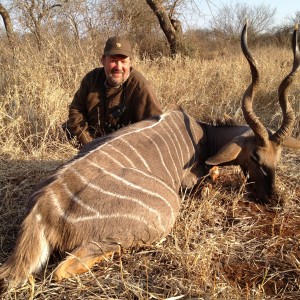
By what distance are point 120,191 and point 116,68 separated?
5.88 ft

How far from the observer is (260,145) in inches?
104

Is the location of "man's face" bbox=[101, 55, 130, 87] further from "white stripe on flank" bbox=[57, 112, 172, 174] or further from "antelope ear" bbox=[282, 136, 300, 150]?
"antelope ear" bbox=[282, 136, 300, 150]

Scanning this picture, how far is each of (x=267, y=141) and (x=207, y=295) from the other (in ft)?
4.52

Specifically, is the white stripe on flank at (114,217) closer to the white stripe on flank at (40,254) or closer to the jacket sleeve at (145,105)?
the white stripe on flank at (40,254)

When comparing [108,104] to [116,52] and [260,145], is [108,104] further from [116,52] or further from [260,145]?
[260,145]

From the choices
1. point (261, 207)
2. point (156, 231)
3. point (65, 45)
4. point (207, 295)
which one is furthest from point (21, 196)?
point (65, 45)

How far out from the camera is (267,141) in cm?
262

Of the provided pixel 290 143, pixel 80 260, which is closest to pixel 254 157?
pixel 290 143

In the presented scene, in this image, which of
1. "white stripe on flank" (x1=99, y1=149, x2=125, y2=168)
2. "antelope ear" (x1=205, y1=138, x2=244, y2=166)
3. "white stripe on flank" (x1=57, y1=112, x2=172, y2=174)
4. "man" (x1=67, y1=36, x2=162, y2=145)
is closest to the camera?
"white stripe on flank" (x1=57, y1=112, x2=172, y2=174)

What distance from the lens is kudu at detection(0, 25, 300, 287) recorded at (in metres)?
1.73

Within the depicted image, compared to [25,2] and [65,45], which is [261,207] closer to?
[65,45]

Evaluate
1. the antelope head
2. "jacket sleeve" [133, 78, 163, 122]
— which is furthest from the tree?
the antelope head

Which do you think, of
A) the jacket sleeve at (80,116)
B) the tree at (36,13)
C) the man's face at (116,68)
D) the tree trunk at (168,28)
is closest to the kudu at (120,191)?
the man's face at (116,68)

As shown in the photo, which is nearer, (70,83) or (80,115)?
(80,115)
